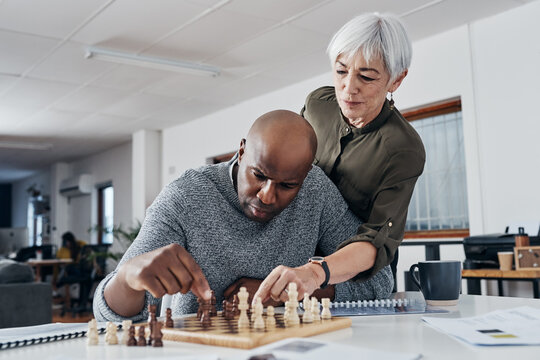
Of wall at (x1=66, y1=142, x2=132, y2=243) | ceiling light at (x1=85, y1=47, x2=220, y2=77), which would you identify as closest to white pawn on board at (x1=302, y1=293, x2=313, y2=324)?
ceiling light at (x1=85, y1=47, x2=220, y2=77)

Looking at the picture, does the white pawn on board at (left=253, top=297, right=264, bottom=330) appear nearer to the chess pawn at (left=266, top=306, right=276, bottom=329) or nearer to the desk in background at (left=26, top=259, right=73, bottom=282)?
the chess pawn at (left=266, top=306, right=276, bottom=329)

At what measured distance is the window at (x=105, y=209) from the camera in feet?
32.7

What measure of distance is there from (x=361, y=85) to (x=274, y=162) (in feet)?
1.84

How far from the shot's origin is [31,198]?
41.6ft

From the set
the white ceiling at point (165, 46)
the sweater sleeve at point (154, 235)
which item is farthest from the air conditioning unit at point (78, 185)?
the sweater sleeve at point (154, 235)

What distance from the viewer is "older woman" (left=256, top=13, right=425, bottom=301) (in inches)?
58.9

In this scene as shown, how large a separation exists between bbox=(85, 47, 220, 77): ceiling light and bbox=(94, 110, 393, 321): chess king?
3.72 meters

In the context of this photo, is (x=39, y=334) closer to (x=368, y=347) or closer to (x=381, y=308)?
(x=368, y=347)

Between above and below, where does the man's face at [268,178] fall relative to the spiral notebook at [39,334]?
above

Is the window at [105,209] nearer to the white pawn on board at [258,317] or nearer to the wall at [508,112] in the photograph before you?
the wall at [508,112]

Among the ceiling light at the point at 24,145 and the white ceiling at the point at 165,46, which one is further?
the ceiling light at the point at 24,145

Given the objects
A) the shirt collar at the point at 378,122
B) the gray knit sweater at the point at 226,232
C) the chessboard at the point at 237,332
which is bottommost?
the chessboard at the point at 237,332

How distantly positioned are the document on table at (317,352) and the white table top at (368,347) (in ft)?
0.12

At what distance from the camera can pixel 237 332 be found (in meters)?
0.86
